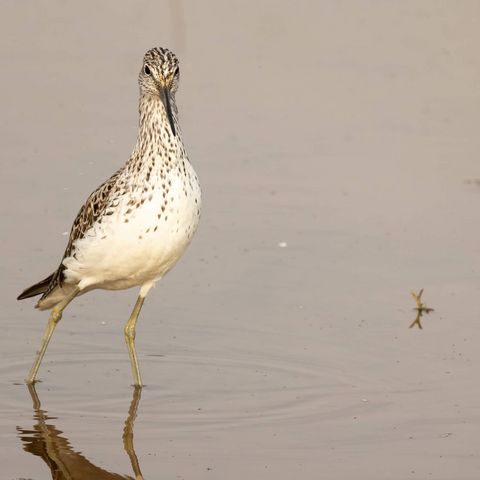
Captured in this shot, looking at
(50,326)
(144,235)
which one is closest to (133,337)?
(50,326)

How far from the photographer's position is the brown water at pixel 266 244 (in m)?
9.68

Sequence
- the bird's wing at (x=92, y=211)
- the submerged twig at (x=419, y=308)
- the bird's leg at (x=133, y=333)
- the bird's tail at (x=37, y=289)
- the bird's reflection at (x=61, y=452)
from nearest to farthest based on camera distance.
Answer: the bird's reflection at (x=61, y=452), the bird's wing at (x=92, y=211), the bird's leg at (x=133, y=333), the bird's tail at (x=37, y=289), the submerged twig at (x=419, y=308)

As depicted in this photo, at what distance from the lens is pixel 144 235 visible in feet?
33.8

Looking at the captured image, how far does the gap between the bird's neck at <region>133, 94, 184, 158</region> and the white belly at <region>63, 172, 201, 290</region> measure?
239 mm

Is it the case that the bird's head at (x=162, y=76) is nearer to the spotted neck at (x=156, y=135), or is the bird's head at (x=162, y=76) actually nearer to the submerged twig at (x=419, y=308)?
the spotted neck at (x=156, y=135)

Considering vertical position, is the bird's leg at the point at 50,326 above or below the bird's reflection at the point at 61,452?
above

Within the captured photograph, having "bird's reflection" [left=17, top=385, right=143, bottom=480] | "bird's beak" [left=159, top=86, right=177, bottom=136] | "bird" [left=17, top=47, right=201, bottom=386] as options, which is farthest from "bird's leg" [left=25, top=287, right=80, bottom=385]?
"bird's beak" [left=159, top=86, right=177, bottom=136]

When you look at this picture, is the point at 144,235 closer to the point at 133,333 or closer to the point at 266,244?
the point at 133,333

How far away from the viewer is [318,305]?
12109mm

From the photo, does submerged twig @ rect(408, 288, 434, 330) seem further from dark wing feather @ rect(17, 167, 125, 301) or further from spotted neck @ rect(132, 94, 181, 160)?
dark wing feather @ rect(17, 167, 125, 301)

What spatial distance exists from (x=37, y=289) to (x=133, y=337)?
0.79m

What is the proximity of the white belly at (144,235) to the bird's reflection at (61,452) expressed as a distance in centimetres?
95

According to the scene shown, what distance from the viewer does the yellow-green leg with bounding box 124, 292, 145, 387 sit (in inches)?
422

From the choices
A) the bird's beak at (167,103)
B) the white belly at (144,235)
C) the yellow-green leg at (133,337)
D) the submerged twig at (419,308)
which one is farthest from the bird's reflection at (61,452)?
the submerged twig at (419,308)
